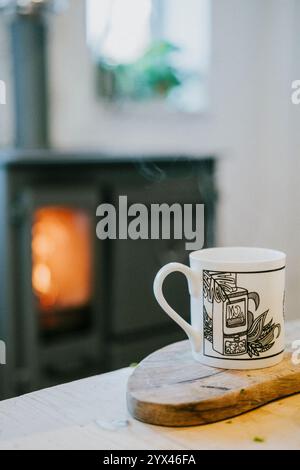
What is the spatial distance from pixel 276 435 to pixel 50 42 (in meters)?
1.66

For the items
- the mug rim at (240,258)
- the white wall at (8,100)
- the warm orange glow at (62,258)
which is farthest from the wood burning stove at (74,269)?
the mug rim at (240,258)

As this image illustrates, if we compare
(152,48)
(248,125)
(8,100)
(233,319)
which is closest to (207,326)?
(233,319)

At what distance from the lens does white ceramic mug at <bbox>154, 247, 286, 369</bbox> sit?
0.52 meters

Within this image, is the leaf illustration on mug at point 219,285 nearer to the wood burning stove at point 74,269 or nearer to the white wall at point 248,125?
the wood burning stove at point 74,269

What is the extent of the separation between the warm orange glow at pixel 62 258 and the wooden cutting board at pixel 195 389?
1047 millimetres

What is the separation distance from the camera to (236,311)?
518mm

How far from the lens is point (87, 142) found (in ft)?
6.70

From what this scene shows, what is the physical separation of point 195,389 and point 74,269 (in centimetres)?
117

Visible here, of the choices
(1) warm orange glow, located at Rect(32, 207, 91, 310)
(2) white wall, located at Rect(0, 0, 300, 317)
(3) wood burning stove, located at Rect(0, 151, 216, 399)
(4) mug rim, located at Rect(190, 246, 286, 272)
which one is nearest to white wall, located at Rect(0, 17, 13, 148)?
(3) wood burning stove, located at Rect(0, 151, 216, 399)

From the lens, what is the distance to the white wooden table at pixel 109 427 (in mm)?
427

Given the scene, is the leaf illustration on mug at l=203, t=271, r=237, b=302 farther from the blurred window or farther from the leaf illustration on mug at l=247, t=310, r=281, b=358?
the blurred window

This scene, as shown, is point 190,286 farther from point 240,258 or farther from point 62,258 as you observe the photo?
point 62,258

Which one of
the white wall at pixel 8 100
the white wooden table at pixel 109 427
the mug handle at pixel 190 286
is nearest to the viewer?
the white wooden table at pixel 109 427

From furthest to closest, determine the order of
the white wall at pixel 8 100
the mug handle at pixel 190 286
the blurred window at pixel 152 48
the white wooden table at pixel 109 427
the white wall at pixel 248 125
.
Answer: the white wall at pixel 248 125, the blurred window at pixel 152 48, the white wall at pixel 8 100, the mug handle at pixel 190 286, the white wooden table at pixel 109 427
